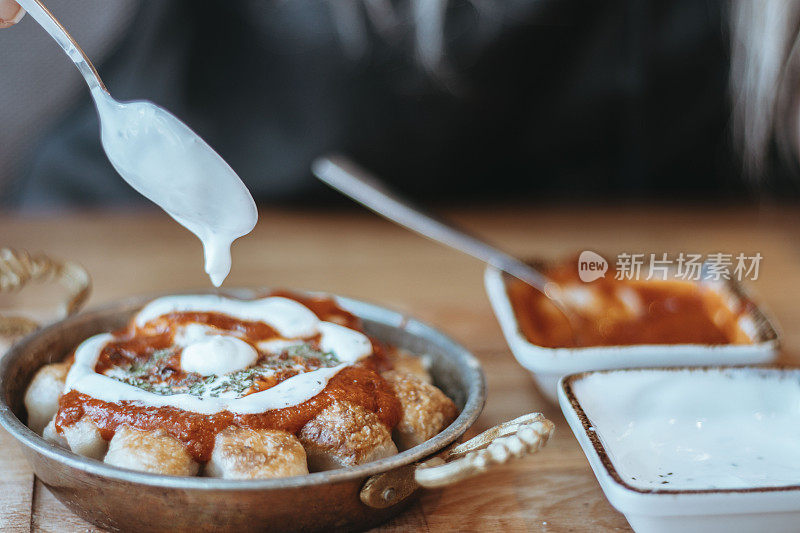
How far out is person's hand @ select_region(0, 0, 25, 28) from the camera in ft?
3.39

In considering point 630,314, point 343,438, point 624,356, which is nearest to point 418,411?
point 343,438

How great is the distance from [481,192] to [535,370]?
121 centimetres

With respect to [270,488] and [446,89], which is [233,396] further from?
[446,89]

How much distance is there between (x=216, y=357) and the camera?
40.3 inches

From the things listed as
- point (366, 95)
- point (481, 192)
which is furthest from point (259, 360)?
point (481, 192)

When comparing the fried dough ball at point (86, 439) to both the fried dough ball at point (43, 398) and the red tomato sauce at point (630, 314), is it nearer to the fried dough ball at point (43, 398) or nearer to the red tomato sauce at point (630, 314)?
the fried dough ball at point (43, 398)

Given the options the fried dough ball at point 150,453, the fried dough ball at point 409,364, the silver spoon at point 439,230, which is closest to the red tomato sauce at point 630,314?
the silver spoon at point 439,230

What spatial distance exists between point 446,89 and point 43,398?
1.38 metres

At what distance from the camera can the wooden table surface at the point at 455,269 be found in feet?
3.27

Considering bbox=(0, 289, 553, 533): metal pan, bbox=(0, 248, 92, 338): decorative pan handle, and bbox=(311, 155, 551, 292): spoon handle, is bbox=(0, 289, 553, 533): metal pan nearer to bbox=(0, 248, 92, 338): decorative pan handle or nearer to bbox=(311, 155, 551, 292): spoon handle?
bbox=(0, 248, 92, 338): decorative pan handle

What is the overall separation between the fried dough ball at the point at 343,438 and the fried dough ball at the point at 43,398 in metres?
0.34

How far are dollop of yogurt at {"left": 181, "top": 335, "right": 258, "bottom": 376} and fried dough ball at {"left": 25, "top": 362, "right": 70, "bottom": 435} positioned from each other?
165mm

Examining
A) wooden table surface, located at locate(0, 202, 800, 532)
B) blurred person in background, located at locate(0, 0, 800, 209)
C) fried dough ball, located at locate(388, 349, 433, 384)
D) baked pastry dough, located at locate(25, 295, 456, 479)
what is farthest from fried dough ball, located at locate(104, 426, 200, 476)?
blurred person in background, located at locate(0, 0, 800, 209)

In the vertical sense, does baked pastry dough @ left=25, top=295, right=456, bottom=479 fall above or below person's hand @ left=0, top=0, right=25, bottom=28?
below
